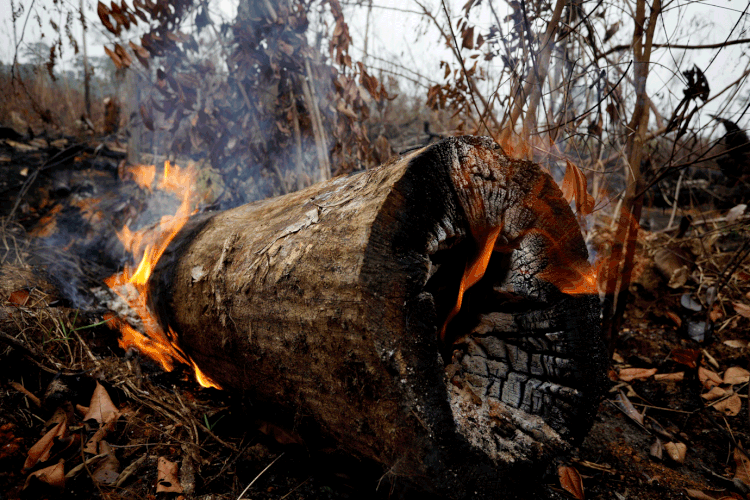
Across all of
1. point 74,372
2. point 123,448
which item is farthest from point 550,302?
point 74,372

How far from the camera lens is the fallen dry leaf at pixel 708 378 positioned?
2.04 meters

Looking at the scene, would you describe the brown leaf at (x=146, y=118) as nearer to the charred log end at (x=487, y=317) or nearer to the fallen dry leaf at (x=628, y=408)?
the charred log end at (x=487, y=317)

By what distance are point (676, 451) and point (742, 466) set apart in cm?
23

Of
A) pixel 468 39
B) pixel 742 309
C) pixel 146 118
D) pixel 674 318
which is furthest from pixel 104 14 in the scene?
pixel 742 309

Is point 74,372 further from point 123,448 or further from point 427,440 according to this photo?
point 427,440

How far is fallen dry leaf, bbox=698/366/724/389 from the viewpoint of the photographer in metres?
2.04

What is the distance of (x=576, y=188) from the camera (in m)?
1.55

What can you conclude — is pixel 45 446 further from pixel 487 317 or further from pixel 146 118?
pixel 146 118

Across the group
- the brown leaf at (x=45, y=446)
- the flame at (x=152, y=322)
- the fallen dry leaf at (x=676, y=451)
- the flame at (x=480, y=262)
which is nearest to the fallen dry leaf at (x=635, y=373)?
the fallen dry leaf at (x=676, y=451)

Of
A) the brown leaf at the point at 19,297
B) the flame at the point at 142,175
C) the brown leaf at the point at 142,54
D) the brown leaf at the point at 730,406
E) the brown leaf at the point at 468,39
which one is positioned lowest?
the brown leaf at the point at 730,406

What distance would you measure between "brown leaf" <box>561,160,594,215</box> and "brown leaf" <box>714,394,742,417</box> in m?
1.32

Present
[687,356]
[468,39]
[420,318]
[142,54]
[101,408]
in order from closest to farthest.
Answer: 1. [420,318]
2. [101,408]
3. [687,356]
4. [468,39]
5. [142,54]

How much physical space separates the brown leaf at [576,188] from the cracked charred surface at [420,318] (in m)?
0.23

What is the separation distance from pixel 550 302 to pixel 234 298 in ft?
3.98
